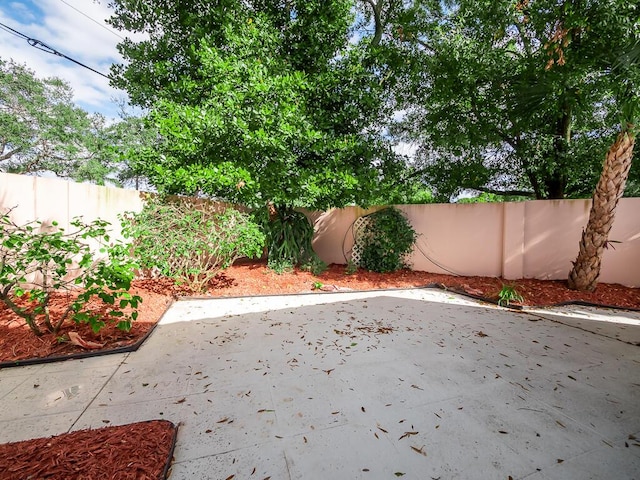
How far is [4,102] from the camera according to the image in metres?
13.2

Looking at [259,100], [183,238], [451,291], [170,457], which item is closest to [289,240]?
[183,238]

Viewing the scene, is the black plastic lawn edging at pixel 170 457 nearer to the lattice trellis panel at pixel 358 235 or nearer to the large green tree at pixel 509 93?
the lattice trellis panel at pixel 358 235

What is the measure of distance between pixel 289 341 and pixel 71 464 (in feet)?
5.73

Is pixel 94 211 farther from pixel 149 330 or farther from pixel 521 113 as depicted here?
pixel 521 113

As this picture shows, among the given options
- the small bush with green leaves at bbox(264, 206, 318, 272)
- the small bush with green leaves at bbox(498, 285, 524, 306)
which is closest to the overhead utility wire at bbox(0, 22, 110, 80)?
the small bush with green leaves at bbox(264, 206, 318, 272)

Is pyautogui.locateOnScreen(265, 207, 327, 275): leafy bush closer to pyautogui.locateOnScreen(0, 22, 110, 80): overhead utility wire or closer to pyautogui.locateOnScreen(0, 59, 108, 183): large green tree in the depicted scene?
pyautogui.locateOnScreen(0, 22, 110, 80): overhead utility wire

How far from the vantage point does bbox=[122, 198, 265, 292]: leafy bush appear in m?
4.05

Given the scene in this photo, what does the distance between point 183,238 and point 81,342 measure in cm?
191

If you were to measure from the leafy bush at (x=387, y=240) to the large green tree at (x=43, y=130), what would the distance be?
54.1 ft

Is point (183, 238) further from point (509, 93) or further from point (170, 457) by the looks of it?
point (509, 93)

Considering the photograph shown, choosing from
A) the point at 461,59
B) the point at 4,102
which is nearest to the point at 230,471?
the point at 461,59

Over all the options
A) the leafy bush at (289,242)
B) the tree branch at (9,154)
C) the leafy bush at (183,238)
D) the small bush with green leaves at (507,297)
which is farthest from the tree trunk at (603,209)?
the tree branch at (9,154)

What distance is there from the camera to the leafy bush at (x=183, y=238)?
405cm

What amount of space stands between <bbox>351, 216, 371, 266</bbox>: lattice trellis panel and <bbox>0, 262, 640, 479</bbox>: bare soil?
1.49 feet
